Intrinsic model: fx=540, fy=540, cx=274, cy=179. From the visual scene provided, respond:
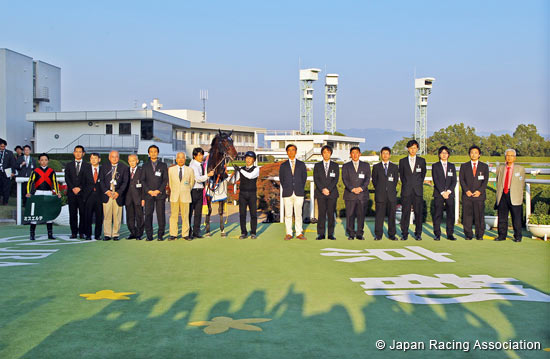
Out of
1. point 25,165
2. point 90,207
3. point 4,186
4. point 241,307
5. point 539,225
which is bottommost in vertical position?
point 241,307

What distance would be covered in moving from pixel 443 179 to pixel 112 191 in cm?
614

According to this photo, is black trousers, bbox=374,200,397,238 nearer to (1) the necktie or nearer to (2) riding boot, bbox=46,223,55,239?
(1) the necktie

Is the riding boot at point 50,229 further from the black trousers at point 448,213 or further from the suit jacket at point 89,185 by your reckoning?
the black trousers at point 448,213

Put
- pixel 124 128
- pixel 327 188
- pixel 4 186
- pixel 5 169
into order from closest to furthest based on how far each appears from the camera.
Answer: pixel 327 188 < pixel 5 169 < pixel 4 186 < pixel 124 128

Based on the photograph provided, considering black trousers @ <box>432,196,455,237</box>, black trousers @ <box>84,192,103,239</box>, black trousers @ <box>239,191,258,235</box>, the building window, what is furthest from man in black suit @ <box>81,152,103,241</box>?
the building window

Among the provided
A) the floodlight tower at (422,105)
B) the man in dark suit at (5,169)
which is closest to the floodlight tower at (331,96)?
the floodlight tower at (422,105)

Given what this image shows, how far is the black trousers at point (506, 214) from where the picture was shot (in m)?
9.65

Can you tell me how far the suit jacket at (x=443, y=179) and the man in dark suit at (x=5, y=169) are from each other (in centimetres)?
1030

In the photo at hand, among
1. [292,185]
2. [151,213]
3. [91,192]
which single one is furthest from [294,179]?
[91,192]

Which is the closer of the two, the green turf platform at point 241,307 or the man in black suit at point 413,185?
the green turf platform at point 241,307

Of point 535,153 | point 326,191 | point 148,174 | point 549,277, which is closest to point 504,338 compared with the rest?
point 549,277

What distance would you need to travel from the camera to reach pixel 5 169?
44.8 feet

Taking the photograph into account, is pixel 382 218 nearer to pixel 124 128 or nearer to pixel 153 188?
pixel 153 188

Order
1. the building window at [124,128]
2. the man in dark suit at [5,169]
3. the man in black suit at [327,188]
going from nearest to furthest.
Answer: the man in black suit at [327,188]
the man in dark suit at [5,169]
the building window at [124,128]
